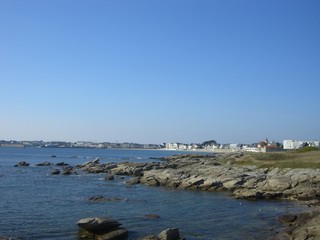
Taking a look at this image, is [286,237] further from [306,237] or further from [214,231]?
[214,231]

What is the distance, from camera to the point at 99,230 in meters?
26.6

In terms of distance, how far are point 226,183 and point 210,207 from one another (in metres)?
14.0

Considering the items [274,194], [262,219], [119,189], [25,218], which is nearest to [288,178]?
[274,194]

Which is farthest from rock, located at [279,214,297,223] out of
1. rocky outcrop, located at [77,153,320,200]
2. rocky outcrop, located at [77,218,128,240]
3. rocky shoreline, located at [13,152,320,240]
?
rocky outcrop, located at [77,218,128,240]

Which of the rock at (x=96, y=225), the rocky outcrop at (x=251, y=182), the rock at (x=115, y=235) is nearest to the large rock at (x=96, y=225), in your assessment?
the rock at (x=96, y=225)

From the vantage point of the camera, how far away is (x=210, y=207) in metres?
39.3

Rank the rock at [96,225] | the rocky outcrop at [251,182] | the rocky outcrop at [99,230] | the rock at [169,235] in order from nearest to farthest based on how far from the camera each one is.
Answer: the rock at [169,235] → the rocky outcrop at [99,230] → the rock at [96,225] → the rocky outcrop at [251,182]

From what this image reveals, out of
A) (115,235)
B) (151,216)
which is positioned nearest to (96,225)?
(115,235)

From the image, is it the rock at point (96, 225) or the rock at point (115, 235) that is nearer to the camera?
the rock at point (115, 235)

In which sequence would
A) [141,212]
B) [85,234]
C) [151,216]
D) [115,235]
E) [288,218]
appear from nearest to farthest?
[115,235], [85,234], [288,218], [151,216], [141,212]

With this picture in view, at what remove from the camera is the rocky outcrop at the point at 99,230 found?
26109mm

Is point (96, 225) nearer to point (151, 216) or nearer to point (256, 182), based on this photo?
point (151, 216)

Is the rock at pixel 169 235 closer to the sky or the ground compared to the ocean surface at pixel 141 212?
closer to the sky

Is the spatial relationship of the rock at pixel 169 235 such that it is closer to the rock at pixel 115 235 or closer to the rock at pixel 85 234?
the rock at pixel 115 235
